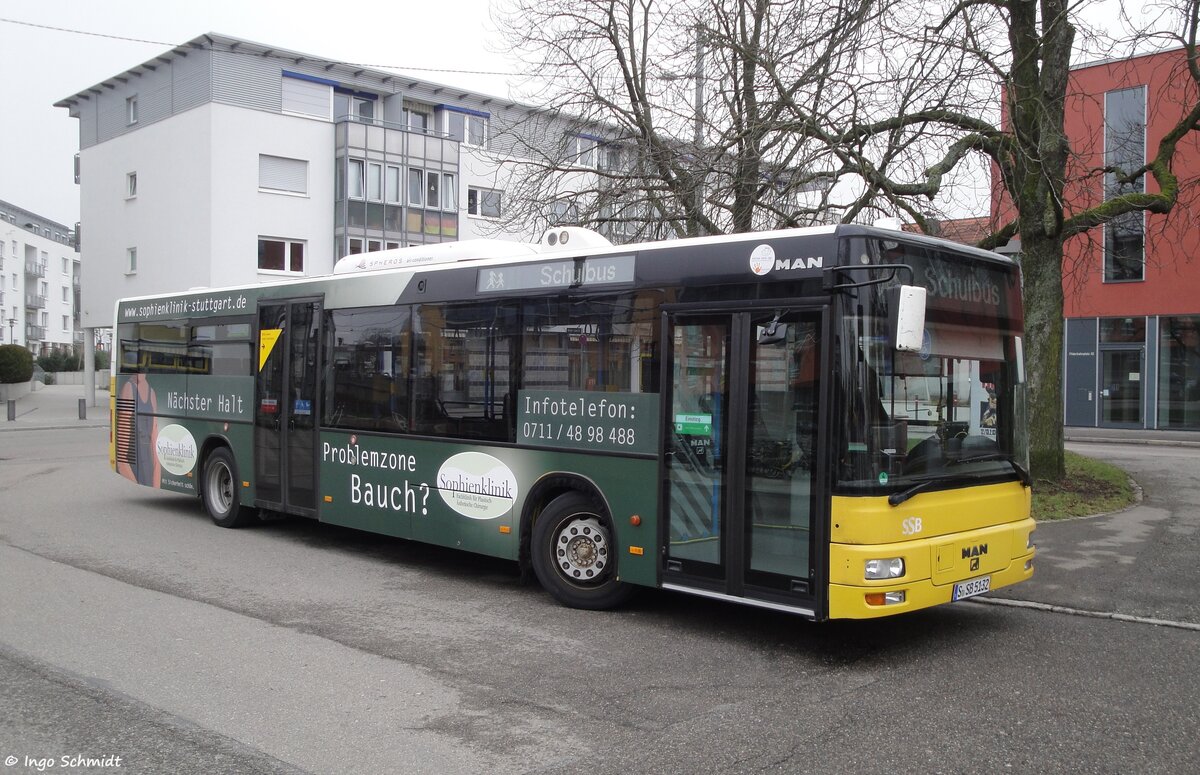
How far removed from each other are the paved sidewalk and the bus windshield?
28201 mm

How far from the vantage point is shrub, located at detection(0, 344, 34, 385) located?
38188mm

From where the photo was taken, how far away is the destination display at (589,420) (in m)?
7.17

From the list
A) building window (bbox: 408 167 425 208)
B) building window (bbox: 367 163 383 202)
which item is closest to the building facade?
building window (bbox: 408 167 425 208)

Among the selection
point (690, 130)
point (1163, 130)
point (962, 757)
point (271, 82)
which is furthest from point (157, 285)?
point (962, 757)

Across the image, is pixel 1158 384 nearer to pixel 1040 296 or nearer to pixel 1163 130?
pixel 1163 130

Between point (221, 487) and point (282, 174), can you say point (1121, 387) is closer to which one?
point (221, 487)

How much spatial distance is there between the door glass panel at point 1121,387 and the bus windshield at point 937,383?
2377 centimetres

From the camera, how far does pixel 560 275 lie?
7871 millimetres

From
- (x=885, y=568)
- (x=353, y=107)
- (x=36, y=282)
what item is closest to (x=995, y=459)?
(x=885, y=568)

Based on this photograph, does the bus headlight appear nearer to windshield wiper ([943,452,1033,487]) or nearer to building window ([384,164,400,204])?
windshield wiper ([943,452,1033,487])

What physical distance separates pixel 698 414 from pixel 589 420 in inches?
41.2

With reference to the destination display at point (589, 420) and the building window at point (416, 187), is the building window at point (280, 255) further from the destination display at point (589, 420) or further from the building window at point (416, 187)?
the destination display at point (589, 420)

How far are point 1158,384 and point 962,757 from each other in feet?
87.6

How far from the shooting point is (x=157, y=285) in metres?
35.4
